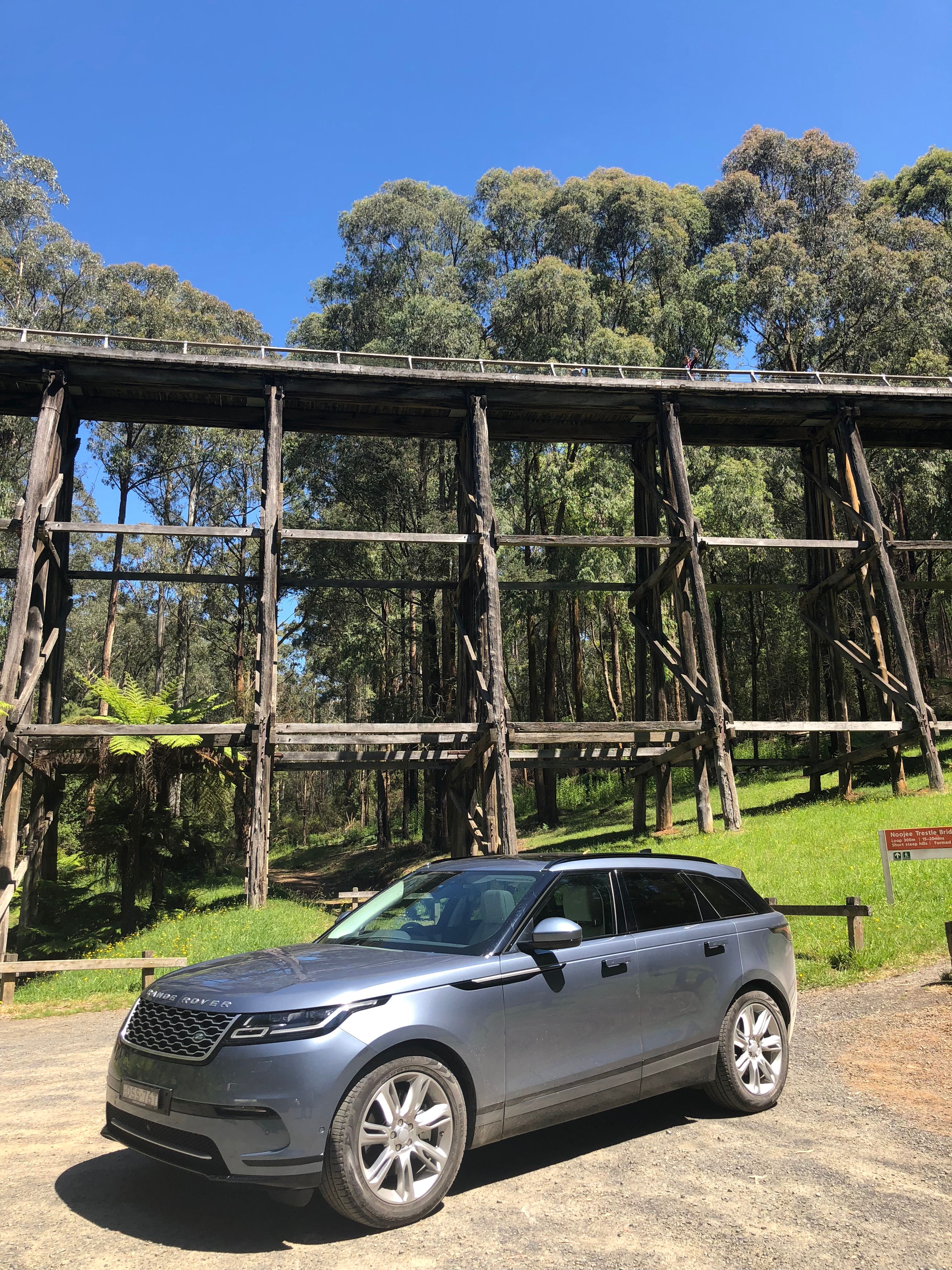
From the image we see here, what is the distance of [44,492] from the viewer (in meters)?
17.8

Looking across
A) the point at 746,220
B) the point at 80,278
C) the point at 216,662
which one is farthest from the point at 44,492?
the point at 746,220

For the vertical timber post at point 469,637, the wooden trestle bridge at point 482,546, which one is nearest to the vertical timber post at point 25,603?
the wooden trestle bridge at point 482,546

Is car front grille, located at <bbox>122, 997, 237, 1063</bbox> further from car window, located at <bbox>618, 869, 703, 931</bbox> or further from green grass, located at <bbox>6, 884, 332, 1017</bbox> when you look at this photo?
green grass, located at <bbox>6, 884, 332, 1017</bbox>

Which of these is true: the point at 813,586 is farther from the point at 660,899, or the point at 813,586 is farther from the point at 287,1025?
the point at 287,1025

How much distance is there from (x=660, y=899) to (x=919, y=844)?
5052mm

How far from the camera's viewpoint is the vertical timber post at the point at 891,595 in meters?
19.1

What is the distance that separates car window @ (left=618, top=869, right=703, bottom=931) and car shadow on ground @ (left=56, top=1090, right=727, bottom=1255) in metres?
1.16

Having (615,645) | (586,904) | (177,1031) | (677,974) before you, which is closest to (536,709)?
(615,645)

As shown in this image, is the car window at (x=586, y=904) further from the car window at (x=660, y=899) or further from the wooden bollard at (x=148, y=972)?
the wooden bollard at (x=148, y=972)

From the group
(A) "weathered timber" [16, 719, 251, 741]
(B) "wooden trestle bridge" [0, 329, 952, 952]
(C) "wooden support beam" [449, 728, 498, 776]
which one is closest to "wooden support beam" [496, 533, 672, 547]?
(B) "wooden trestle bridge" [0, 329, 952, 952]

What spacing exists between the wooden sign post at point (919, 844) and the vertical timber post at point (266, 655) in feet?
36.2

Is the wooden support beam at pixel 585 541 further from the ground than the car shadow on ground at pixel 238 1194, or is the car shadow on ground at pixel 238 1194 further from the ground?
the wooden support beam at pixel 585 541

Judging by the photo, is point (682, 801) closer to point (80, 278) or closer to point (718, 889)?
point (718, 889)

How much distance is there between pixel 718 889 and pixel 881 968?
13.7 feet
